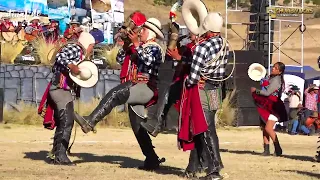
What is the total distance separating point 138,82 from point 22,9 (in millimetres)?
21690

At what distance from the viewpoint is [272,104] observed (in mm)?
14273

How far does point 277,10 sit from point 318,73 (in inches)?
122

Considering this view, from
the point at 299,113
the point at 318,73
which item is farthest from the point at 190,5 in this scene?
the point at 318,73

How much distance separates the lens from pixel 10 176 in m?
10.4

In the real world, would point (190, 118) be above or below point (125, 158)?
above

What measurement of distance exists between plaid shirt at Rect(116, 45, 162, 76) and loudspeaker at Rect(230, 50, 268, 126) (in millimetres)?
11211

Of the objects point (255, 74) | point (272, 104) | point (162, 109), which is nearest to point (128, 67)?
point (162, 109)

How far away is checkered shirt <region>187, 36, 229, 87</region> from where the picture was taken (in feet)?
32.0

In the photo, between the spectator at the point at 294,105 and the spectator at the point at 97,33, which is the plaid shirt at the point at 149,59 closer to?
the spectator at the point at 294,105

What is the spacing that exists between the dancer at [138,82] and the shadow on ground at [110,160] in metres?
0.63

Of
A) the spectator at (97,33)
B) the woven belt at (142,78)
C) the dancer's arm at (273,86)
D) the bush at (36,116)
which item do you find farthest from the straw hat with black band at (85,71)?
the spectator at (97,33)

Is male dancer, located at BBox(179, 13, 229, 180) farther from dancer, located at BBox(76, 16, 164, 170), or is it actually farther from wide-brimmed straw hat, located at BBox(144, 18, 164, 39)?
wide-brimmed straw hat, located at BBox(144, 18, 164, 39)

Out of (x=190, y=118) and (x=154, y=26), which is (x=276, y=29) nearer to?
(x=154, y=26)

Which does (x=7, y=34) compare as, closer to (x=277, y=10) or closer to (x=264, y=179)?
(x=277, y=10)
